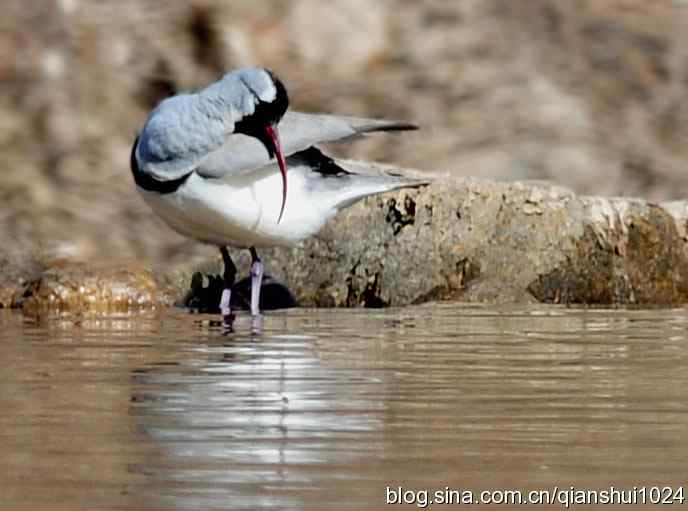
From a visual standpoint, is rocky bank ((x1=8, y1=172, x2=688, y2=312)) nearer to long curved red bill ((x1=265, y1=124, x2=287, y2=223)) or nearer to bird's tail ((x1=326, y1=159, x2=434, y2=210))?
bird's tail ((x1=326, y1=159, x2=434, y2=210))

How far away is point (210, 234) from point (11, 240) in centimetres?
212

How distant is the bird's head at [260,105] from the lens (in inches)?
375

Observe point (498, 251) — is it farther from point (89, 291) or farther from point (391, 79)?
point (391, 79)

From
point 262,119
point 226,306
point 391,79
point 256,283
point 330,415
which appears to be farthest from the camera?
point 391,79

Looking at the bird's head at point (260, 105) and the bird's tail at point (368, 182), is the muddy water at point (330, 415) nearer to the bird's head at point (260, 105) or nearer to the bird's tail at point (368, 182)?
the bird's head at point (260, 105)

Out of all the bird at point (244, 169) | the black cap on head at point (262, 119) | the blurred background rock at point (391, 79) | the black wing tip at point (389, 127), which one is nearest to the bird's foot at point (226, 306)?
the bird at point (244, 169)

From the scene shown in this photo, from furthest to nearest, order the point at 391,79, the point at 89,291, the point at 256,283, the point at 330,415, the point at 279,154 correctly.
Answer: the point at 391,79 → the point at 89,291 → the point at 256,283 → the point at 279,154 → the point at 330,415

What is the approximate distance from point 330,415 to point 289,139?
5091 millimetres

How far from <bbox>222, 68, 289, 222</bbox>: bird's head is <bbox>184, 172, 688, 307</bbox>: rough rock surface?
3.70 feet

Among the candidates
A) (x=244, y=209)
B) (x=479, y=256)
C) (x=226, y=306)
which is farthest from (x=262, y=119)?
(x=479, y=256)

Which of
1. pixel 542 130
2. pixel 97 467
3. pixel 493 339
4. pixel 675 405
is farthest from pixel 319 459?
pixel 542 130

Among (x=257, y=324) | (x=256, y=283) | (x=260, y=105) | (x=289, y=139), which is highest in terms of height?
(x=260, y=105)

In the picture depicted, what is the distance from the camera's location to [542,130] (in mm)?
13250

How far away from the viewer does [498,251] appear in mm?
10602
